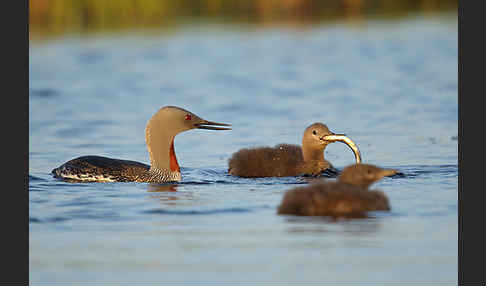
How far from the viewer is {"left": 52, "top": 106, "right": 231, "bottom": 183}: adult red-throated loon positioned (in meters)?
9.33

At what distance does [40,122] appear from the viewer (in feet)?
47.3

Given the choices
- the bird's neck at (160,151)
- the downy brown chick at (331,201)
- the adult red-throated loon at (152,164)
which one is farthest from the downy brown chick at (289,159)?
the downy brown chick at (331,201)

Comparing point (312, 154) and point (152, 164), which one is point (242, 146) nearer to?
point (312, 154)

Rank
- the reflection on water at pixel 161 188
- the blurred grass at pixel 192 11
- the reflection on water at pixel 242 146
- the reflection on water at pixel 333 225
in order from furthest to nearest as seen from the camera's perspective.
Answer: the blurred grass at pixel 192 11 < the reflection on water at pixel 161 188 < the reflection on water at pixel 333 225 < the reflection on water at pixel 242 146

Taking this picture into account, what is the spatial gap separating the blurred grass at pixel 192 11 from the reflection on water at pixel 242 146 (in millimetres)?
1209

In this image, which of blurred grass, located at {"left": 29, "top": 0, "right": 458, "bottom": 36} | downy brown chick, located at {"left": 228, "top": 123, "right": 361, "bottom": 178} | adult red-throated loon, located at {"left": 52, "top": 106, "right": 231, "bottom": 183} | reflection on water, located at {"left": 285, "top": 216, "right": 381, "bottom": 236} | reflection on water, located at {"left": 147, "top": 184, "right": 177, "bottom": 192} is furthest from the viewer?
blurred grass, located at {"left": 29, "top": 0, "right": 458, "bottom": 36}

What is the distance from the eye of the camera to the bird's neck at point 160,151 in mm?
9461

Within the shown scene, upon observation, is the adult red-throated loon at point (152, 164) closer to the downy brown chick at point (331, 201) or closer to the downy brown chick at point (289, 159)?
the downy brown chick at point (289, 159)

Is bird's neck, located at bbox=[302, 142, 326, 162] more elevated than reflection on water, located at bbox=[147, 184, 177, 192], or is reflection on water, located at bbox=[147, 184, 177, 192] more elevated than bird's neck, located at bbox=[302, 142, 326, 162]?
bird's neck, located at bbox=[302, 142, 326, 162]

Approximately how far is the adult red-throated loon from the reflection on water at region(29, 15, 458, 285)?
0.73 feet

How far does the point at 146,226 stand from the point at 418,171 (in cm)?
364

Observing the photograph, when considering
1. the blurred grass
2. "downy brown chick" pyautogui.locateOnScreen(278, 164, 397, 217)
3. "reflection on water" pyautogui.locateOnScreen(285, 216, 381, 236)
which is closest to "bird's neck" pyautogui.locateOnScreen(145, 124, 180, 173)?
"downy brown chick" pyautogui.locateOnScreen(278, 164, 397, 217)

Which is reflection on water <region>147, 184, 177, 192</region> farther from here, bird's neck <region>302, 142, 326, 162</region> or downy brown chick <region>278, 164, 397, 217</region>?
downy brown chick <region>278, 164, 397, 217</region>

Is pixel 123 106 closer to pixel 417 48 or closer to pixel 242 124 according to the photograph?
pixel 242 124
